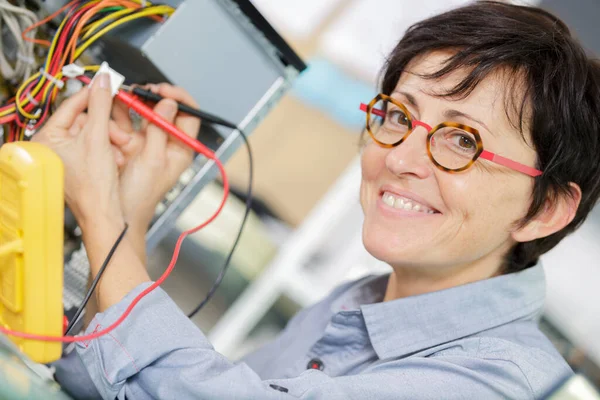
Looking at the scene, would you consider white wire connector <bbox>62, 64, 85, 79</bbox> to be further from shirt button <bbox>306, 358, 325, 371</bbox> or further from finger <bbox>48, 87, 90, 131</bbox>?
shirt button <bbox>306, 358, 325, 371</bbox>

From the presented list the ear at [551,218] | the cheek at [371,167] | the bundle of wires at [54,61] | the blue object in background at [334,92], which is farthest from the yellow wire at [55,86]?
the blue object in background at [334,92]

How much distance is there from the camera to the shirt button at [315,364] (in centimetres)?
107

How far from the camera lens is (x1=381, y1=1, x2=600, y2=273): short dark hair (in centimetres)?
93

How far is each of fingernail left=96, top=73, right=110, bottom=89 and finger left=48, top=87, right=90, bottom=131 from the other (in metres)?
0.02

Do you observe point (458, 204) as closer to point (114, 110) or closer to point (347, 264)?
point (114, 110)

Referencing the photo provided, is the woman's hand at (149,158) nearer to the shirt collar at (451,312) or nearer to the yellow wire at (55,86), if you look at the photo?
the yellow wire at (55,86)

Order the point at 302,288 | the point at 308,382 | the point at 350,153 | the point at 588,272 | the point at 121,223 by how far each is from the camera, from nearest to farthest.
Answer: the point at 308,382 < the point at 121,223 < the point at 588,272 < the point at 302,288 < the point at 350,153

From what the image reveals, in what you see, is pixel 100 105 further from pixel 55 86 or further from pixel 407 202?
pixel 407 202

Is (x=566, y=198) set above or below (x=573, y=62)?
below

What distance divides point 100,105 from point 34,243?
299 millimetres

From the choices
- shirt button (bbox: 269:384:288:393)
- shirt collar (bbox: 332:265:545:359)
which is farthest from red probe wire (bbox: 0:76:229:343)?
shirt collar (bbox: 332:265:545:359)

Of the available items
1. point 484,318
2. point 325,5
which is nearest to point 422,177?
point 484,318

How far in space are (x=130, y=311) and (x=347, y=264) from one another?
1.47 metres

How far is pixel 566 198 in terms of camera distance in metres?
1.02
